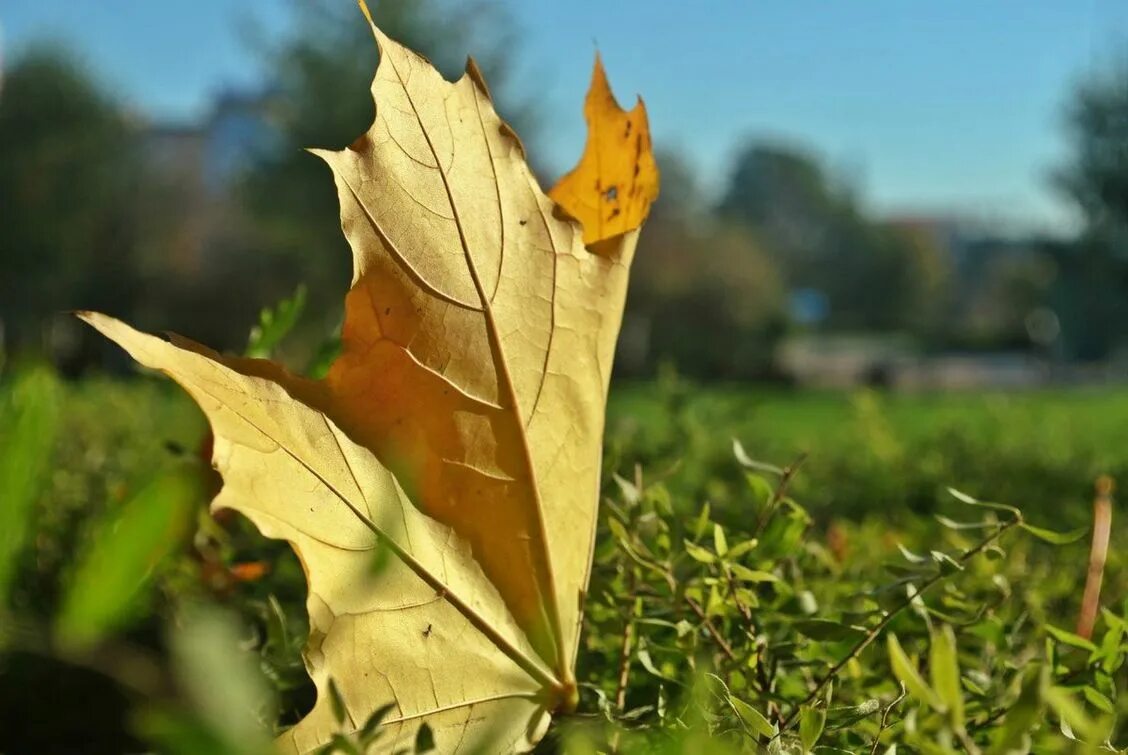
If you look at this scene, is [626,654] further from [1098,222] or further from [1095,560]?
[1098,222]

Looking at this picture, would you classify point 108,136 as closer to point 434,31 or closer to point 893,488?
point 434,31

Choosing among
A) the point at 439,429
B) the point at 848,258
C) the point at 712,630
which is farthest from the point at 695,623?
the point at 848,258

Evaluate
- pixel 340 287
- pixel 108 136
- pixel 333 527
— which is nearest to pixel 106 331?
pixel 333 527

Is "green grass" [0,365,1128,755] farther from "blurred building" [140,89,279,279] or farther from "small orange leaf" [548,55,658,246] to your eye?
"blurred building" [140,89,279,279]

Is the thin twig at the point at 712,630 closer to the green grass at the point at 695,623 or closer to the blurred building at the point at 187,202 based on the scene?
the green grass at the point at 695,623

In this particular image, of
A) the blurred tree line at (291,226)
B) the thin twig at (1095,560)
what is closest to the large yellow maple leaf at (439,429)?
the thin twig at (1095,560)
